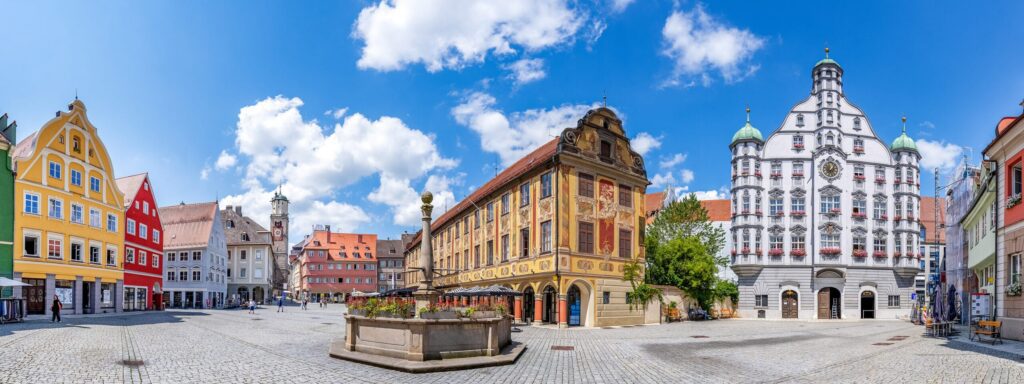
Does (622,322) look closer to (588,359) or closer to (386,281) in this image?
(588,359)

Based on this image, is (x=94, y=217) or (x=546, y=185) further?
(x=94, y=217)

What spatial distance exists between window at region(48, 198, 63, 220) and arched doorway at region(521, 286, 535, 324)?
96.4 ft

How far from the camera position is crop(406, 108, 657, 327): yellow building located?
33594mm

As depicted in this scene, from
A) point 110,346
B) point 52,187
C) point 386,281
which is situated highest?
point 52,187

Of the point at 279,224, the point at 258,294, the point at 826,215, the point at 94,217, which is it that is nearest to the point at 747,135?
the point at 826,215

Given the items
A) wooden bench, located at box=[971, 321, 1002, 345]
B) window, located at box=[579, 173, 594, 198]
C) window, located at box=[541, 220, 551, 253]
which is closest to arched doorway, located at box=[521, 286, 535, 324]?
window, located at box=[541, 220, 551, 253]

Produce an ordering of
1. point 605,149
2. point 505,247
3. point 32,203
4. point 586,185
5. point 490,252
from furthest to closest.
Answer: point 490,252, point 505,247, point 32,203, point 605,149, point 586,185

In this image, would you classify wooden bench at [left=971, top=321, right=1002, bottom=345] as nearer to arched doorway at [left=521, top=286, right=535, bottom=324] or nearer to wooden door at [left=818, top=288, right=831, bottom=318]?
arched doorway at [left=521, top=286, right=535, bottom=324]

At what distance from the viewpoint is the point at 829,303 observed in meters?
54.2

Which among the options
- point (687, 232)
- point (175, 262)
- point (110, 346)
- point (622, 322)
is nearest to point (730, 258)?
point (687, 232)

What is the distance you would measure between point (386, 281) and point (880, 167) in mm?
86689

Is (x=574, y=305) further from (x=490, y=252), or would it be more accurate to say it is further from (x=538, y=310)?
(x=490, y=252)

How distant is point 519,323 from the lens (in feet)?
118

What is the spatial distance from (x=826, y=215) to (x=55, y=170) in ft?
188
